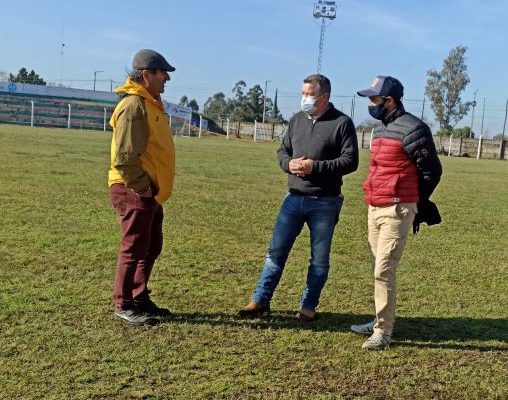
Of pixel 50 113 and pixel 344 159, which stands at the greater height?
pixel 50 113

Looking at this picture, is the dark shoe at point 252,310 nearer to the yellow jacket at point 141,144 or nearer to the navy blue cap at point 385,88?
the yellow jacket at point 141,144

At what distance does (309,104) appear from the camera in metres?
4.89

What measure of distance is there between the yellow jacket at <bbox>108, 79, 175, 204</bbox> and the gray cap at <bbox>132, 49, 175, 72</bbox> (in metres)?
0.15

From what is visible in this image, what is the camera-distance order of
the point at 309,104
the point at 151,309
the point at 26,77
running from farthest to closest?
the point at 26,77 < the point at 151,309 < the point at 309,104

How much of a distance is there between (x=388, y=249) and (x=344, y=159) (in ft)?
2.61

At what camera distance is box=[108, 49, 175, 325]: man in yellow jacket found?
15.0ft

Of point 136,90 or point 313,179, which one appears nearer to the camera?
point 136,90

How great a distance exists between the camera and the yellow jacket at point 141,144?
14.9ft

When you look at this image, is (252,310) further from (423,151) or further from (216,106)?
(216,106)

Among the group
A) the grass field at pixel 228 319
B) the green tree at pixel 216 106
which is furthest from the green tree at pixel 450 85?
the grass field at pixel 228 319

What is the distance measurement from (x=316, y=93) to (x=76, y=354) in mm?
2652

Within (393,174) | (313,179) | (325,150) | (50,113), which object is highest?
(50,113)

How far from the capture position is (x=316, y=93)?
4.87 m

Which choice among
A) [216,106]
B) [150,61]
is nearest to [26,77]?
[216,106]
